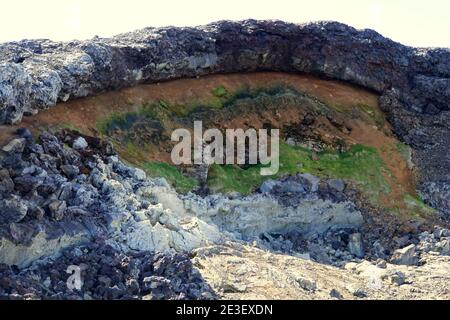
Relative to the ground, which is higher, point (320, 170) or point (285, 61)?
point (285, 61)

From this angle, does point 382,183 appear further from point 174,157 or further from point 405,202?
point 174,157

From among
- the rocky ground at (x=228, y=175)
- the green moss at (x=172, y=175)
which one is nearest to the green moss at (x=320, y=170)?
the rocky ground at (x=228, y=175)

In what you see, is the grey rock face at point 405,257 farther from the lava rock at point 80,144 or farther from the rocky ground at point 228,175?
the lava rock at point 80,144

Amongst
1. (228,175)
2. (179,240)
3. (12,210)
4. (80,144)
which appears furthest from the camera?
(228,175)

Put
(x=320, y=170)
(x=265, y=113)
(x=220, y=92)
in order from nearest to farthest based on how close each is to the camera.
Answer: (x=320, y=170) < (x=265, y=113) < (x=220, y=92)

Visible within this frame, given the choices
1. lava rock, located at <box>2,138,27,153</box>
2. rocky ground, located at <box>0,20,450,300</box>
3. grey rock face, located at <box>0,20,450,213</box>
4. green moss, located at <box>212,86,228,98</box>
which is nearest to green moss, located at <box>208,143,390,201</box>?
rocky ground, located at <box>0,20,450,300</box>

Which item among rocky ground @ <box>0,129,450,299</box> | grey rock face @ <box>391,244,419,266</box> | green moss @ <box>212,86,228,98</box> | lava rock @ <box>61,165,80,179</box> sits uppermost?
green moss @ <box>212,86,228,98</box>

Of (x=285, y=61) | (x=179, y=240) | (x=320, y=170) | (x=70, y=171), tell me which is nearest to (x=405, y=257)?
(x=320, y=170)

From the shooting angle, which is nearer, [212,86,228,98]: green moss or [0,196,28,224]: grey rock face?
[0,196,28,224]: grey rock face

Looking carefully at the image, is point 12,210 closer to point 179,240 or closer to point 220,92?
point 179,240

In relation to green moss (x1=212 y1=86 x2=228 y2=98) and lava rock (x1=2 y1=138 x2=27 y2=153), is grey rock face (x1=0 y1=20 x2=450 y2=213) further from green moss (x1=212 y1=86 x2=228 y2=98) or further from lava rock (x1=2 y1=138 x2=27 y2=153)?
lava rock (x1=2 y1=138 x2=27 y2=153)
